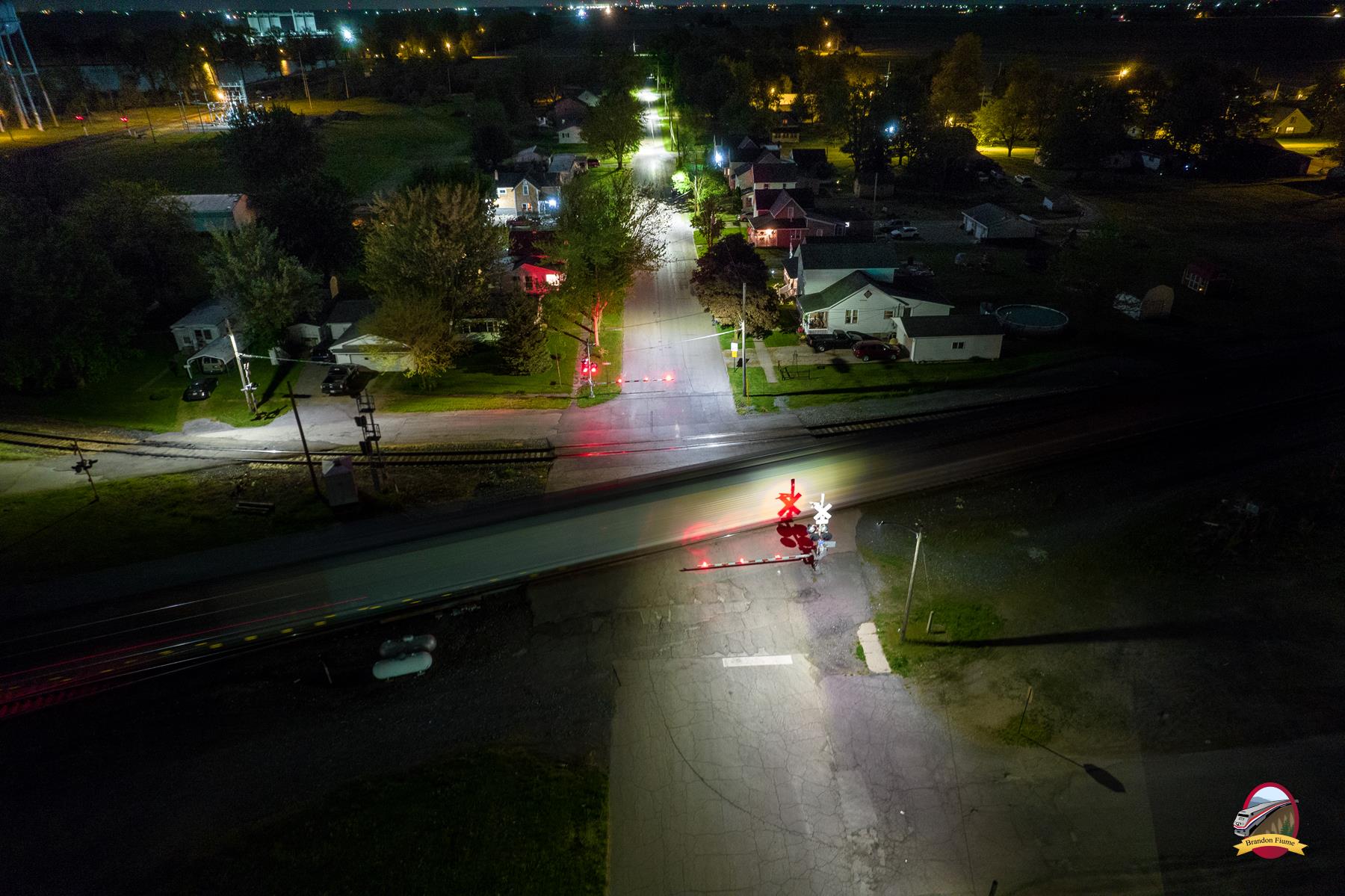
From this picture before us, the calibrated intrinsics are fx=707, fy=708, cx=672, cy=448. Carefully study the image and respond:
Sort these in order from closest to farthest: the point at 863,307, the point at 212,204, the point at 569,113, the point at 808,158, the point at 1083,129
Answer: the point at 863,307 → the point at 212,204 → the point at 1083,129 → the point at 808,158 → the point at 569,113

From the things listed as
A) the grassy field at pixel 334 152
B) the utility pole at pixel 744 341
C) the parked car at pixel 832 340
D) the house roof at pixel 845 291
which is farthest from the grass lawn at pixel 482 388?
the grassy field at pixel 334 152

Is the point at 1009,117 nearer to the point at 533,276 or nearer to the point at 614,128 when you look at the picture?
the point at 614,128

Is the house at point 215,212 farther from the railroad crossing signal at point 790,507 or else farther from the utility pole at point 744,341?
the railroad crossing signal at point 790,507

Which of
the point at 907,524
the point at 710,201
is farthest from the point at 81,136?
the point at 907,524

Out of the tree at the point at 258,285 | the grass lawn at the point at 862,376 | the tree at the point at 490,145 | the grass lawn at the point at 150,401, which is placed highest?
the tree at the point at 490,145

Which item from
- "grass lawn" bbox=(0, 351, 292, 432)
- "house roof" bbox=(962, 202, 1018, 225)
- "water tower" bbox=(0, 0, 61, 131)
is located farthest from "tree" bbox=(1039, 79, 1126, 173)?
"water tower" bbox=(0, 0, 61, 131)

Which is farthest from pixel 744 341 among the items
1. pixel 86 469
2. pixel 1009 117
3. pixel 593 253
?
pixel 1009 117
